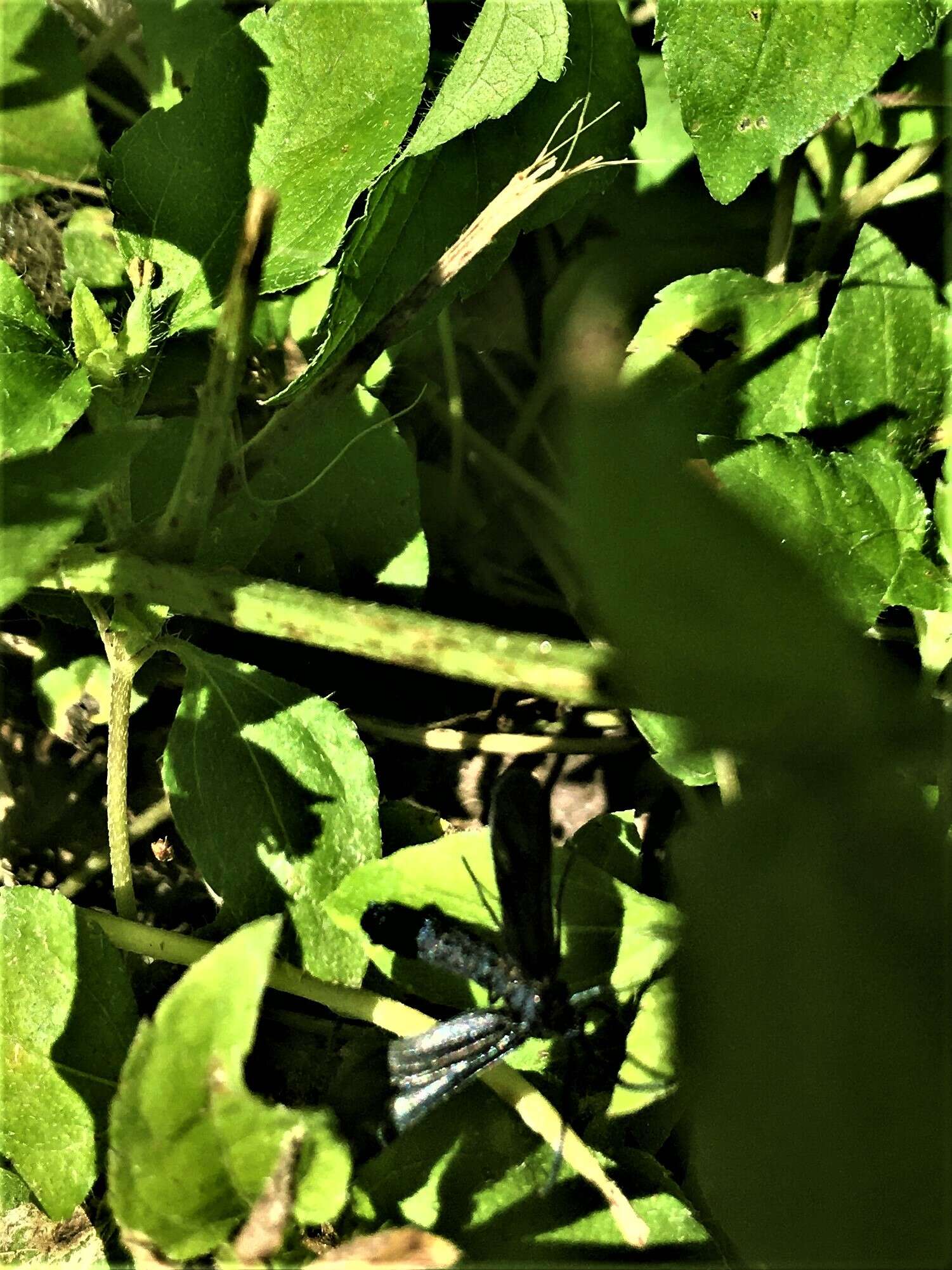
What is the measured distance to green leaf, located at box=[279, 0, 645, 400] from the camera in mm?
1103

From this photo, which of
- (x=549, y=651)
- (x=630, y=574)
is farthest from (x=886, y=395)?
(x=630, y=574)

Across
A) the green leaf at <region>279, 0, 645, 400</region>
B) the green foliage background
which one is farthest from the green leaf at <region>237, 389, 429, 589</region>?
the green leaf at <region>279, 0, 645, 400</region>

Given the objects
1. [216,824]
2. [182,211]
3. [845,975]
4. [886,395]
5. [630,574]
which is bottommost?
[216,824]

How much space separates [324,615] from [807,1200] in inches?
24.1

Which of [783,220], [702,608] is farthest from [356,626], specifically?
[783,220]

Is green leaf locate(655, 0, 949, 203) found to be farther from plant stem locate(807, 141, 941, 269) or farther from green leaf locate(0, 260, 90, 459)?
green leaf locate(0, 260, 90, 459)

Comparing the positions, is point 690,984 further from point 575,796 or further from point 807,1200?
point 575,796

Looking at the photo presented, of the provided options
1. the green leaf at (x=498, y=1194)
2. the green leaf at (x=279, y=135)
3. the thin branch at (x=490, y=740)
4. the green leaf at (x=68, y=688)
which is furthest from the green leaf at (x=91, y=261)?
the green leaf at (x=498, y=1194)

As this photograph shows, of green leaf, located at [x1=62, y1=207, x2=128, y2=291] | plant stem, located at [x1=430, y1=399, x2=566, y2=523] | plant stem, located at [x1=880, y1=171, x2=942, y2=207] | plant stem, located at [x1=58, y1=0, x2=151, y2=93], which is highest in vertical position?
plant stem, located at [x1=58, y1=0, x2=151, y2=93]

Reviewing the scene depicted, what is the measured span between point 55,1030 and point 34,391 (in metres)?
0.63

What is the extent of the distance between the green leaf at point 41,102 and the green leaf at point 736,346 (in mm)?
837

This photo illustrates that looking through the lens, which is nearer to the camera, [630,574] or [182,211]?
[630,574]

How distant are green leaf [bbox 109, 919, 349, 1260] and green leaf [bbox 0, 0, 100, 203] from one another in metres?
1.21

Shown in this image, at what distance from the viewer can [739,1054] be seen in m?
0.45
